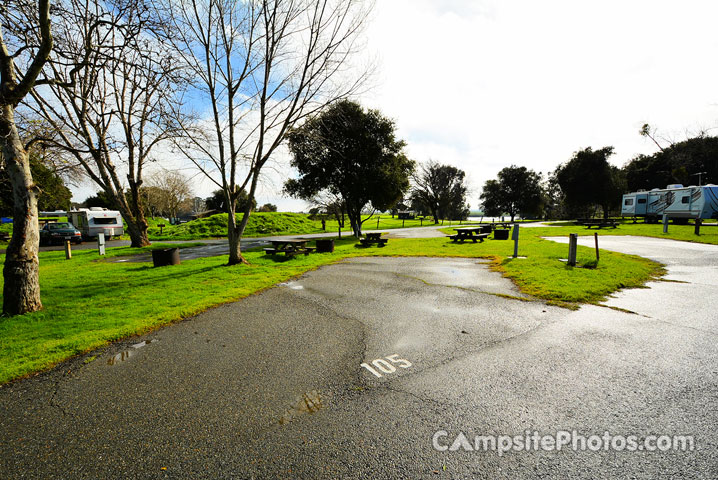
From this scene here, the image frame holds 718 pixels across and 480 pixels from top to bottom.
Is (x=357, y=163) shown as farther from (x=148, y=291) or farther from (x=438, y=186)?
(x=438, y=186)

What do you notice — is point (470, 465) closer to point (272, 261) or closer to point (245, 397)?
point (245, 397)

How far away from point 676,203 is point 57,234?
2063 inches

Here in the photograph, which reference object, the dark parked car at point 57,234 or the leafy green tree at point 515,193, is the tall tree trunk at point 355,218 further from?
the leafy green tree at point 515,193

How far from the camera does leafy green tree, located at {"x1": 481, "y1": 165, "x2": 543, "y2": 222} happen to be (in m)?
61.4

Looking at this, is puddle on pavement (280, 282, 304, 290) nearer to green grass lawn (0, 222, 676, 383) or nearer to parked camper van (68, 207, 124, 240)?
green grass lawn (0, 222, 676, 383)

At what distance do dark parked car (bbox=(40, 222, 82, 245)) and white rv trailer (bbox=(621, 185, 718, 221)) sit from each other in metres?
49.6

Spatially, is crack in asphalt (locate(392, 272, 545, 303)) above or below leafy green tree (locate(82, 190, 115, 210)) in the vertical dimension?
below

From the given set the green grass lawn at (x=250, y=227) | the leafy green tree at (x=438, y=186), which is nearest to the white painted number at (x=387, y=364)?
the green grass lawn at (x=250, y=227)

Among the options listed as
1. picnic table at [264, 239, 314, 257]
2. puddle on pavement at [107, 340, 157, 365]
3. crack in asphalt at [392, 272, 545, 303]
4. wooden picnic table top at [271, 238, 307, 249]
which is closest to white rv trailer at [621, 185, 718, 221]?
crack in asphalt at [392, 272, 545, 303]

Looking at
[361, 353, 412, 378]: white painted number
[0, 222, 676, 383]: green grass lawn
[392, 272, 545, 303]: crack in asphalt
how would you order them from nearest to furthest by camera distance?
[361, 353, 412, 378]: white painted number, [0, 222, 676, 383]: green grass lawn, [392, 272, 545, 303]: crack in asphalt

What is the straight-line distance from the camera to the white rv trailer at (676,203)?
24411 millimetres

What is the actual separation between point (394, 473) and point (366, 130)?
23.9m

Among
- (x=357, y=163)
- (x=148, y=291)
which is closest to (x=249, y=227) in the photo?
(x=357, y=163)

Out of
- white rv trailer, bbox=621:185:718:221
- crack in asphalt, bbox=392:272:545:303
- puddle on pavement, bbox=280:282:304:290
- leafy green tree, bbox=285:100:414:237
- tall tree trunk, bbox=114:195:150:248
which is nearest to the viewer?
crack in asphalt, bbox=392:272:545:303
